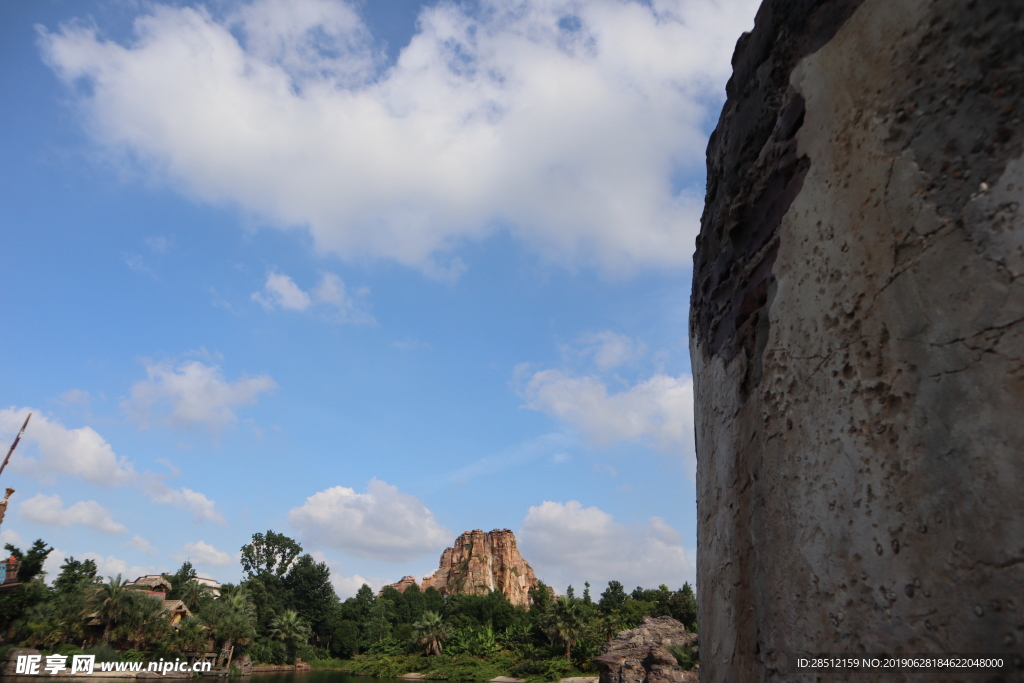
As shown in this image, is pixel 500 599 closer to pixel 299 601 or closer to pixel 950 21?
pixel 299 601

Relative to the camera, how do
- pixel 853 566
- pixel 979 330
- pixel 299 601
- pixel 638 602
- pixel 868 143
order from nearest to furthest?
pixel 979 330, pixel 853 566, pixel 868 143, pixel 638 602, pixel 299 601

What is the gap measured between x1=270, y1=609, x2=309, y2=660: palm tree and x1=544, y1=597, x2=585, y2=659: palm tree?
2078 centimetres

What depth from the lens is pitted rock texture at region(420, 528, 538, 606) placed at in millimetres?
76562

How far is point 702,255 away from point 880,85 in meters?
1.01

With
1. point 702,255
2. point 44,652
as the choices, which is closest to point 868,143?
point 702,255

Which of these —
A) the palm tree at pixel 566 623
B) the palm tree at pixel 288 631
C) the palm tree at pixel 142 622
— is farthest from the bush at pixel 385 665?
the palm tree at pixel 142 622

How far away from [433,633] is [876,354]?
42.0 m

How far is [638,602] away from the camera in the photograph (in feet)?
128

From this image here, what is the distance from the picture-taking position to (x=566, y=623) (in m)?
31.1

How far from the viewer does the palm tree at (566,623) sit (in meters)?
30.6

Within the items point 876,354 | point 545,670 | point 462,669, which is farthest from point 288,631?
point 876,354

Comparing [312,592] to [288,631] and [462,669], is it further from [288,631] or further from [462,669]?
[462,669]

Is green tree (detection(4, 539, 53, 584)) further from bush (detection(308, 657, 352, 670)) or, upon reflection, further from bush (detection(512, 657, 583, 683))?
bush (detection(512, 657, 583, 683))

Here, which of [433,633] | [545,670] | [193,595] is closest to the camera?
[545,670]
